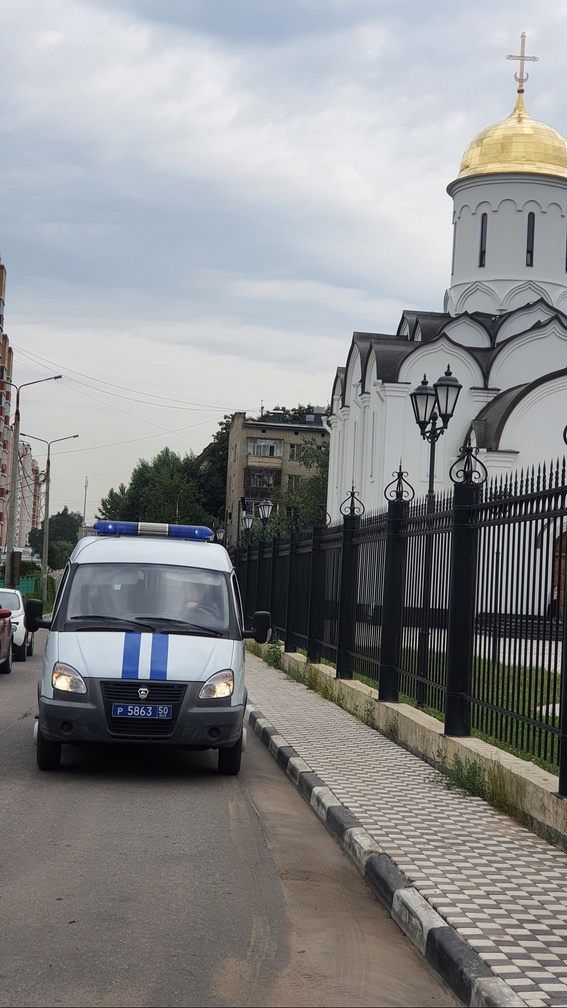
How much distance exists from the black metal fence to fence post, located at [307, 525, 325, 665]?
2243mm

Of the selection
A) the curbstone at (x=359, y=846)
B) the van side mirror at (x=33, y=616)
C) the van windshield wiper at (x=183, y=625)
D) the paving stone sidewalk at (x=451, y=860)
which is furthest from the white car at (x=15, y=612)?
the curbstone at (x=359, y=846)

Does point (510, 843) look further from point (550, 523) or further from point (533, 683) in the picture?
point (550, 523)

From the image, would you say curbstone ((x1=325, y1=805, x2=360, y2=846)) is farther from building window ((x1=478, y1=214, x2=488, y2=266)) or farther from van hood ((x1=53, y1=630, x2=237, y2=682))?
building window ((x1=478, y1=214, x2=488, y2=266))

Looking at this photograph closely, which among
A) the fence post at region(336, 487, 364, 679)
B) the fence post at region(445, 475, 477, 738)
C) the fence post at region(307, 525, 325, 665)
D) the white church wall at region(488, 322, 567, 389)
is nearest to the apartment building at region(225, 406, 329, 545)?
the white church wall at region(488, 322, 567, 389)

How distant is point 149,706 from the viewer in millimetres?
9133

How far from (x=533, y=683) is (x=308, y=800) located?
200 centimetres

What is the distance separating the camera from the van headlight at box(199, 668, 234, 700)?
9.33 meters

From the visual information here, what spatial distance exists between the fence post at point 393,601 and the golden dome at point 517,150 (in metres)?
36.6

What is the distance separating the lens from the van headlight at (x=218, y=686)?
9.33 meters

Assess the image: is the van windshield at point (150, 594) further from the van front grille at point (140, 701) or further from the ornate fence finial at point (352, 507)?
the ornate fence finial at point (352, 507)

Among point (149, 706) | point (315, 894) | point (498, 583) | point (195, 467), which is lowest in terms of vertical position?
point (315, 894)

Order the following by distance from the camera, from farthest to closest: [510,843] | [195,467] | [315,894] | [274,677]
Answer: [195,467] < [274,677] < [510,843] < [315,894]

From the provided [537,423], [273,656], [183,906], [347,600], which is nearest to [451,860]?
[183,906]

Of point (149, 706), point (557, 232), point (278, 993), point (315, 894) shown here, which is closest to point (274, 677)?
point (149, 706)
